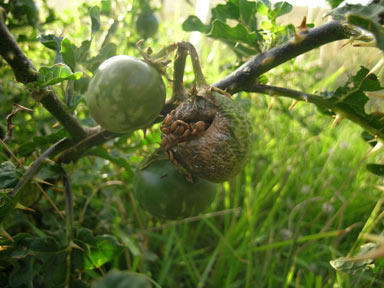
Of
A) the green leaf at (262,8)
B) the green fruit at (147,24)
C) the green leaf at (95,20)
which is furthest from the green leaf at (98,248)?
the green fruit at (147,24)

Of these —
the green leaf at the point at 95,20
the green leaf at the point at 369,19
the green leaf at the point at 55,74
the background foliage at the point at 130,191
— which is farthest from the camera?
the green leaf at the point at 95,20

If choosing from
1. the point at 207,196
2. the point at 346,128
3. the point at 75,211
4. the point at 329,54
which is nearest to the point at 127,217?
the point at 75,211

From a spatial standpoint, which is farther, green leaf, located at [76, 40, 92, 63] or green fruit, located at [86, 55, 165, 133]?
green leaf, located at [76, 40, 92, 63]

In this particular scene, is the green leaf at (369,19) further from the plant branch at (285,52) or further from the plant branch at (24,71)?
the plant branch at (24,71)

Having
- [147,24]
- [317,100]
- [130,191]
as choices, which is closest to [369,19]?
[317,100]

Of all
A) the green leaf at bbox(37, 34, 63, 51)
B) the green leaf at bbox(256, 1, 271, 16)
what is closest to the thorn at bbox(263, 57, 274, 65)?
the green leaf at bbox(256, 1, 271, 16)

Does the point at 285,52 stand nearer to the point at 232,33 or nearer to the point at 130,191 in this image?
the point at 232,33

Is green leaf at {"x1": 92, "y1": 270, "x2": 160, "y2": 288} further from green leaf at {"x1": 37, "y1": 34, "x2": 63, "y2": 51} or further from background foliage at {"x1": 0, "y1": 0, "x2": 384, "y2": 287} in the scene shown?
green leaf at {"x1": 37, "y1": 34, "x2": 63, "y2": 51}
